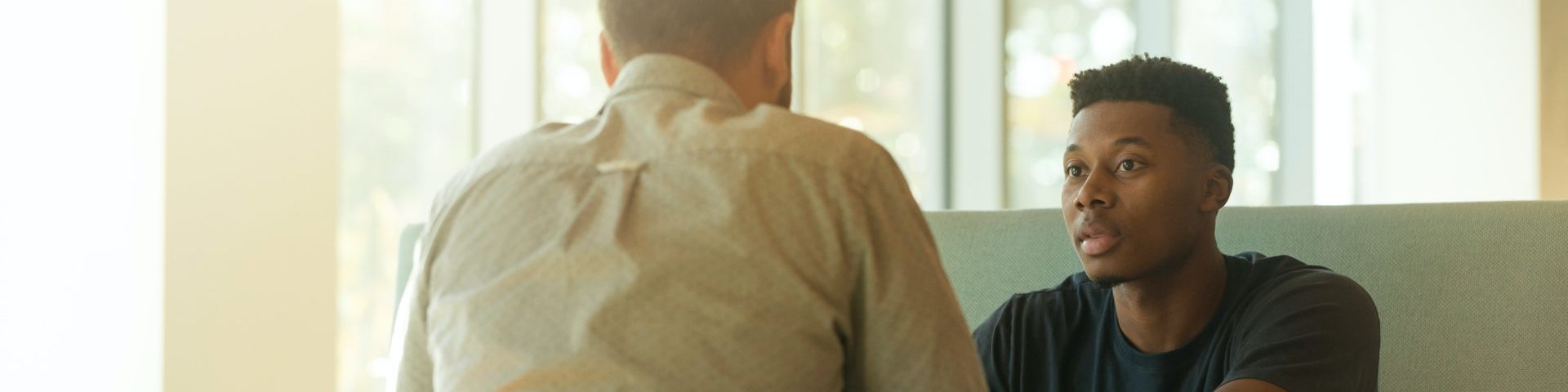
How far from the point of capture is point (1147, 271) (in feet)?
5.40

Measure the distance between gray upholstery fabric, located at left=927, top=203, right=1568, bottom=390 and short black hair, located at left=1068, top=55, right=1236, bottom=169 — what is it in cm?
15

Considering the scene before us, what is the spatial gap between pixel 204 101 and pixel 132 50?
0.42ft

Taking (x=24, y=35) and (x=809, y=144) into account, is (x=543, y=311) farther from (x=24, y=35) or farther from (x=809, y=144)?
(x=24, y=35)

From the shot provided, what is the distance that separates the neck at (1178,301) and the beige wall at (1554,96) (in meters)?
2.85

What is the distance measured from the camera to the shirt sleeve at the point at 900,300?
93cm

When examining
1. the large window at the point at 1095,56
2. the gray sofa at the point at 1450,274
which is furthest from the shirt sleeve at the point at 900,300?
the large window at the point at 1095,56

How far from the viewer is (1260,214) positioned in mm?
1840

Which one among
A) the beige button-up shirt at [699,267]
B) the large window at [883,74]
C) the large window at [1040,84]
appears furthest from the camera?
the large window at [1040,84]

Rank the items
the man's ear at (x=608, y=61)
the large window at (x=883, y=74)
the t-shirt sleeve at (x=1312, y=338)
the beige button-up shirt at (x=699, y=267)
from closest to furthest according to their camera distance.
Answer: the beige button-up shirt at (x=699, y=267), the man's ear at (x=608, y=61), the t-shirt sleeve at (x=1312, y=338), the large window at (x=883, y=74)

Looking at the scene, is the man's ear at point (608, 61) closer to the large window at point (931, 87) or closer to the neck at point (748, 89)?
the neck at point (748, 89)

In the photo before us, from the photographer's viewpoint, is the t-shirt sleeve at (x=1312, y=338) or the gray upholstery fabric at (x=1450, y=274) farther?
the gray upholstery fabric at (x=1450, y=274)

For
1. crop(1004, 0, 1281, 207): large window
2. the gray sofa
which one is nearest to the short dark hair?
the gray sofa

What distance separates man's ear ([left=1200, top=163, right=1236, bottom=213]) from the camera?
1694 mm

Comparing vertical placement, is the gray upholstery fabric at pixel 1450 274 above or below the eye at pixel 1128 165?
below
